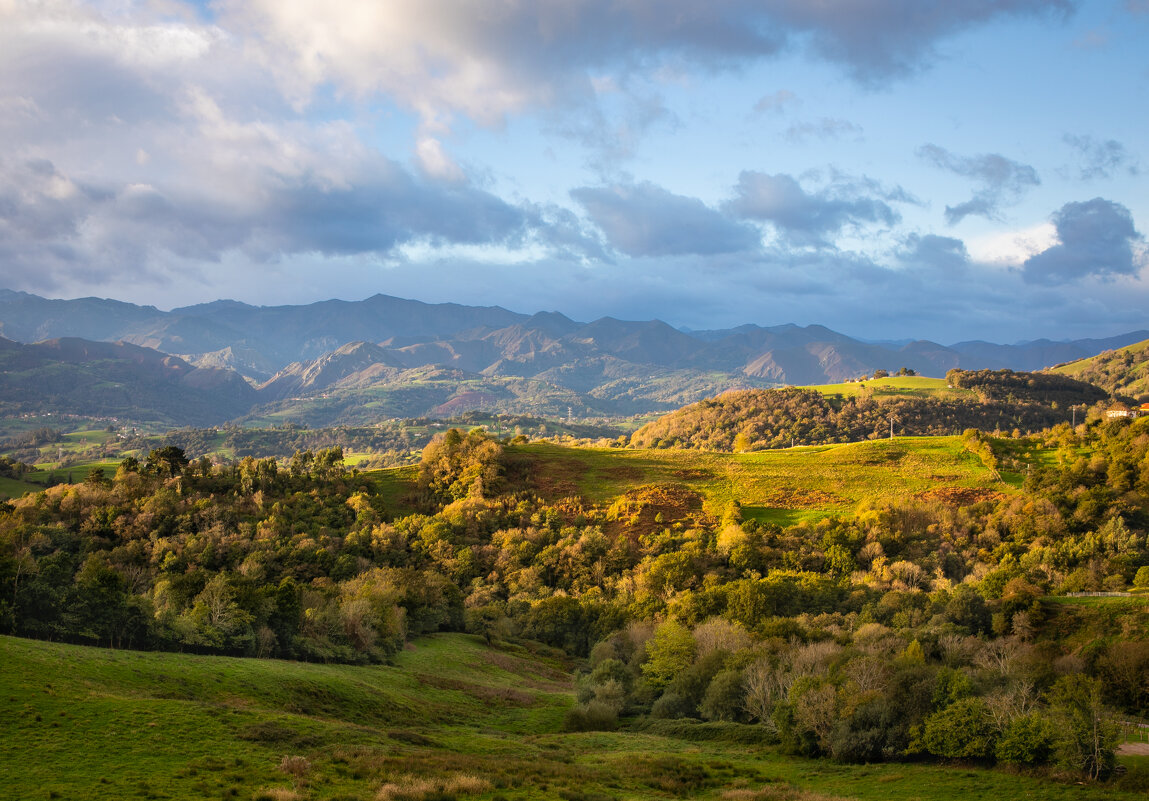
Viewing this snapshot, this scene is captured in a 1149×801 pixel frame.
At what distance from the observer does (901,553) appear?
81.3 m

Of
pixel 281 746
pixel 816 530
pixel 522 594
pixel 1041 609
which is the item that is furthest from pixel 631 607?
pixel 281 746

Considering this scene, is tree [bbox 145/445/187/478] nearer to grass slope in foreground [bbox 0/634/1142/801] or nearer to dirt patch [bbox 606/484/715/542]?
dirt patch [bbox 606/484/715/542]

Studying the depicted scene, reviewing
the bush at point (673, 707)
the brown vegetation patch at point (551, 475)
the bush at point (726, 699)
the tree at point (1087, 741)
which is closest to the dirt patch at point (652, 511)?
the brown vegetation patch at point (551, 475)

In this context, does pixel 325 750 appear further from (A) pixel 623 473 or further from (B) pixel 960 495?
(B) pixel 960 495

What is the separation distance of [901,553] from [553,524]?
45376 mm

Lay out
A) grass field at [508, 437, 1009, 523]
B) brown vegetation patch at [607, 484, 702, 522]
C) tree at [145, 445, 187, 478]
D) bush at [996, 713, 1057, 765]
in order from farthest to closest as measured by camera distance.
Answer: brown vegetation patch at [607, 484, 702, 522] < grass field at [508, 437, 1009, 523] < tree at [145, 445, 187, 478] < bush at [996, 713, 1057, 765]

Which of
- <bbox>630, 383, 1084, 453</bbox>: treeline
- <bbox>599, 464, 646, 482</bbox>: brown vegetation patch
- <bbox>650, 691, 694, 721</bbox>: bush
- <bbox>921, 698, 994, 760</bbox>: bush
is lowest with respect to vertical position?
<bbox>650, 691, 694, 721</bbox>: bush

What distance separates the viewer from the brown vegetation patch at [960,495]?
302 feet

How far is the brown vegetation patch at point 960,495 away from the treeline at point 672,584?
256 centimetres

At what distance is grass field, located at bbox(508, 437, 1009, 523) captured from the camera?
Answer: 9800 centimetres

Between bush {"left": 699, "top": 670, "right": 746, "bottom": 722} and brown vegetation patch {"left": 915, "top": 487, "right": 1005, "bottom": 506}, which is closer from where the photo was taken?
bush {"left": 699, "top": 670, "right": 746, "bottom": 722}

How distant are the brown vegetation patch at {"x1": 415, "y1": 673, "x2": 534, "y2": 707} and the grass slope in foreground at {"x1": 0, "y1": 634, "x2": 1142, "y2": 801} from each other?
396 centimetres

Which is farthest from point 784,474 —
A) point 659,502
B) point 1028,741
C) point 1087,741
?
point 1087,741

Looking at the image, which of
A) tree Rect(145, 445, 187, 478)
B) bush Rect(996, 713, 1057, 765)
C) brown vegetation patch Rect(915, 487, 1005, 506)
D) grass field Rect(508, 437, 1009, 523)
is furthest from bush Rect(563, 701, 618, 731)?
tree Rect(145, 445, 187, 478)
